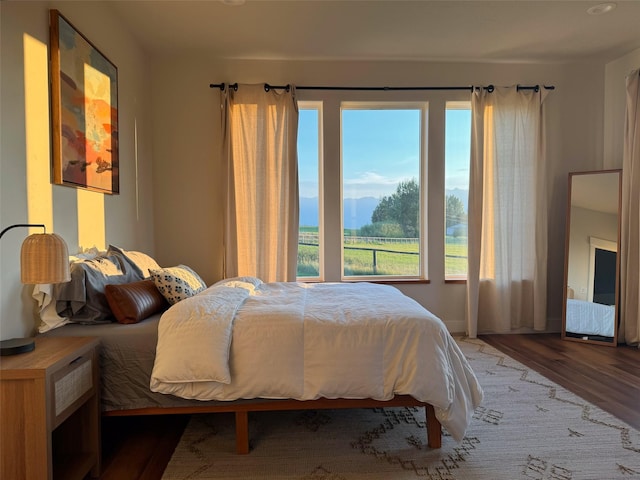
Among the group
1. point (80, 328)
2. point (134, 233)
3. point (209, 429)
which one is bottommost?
point (209, 429)

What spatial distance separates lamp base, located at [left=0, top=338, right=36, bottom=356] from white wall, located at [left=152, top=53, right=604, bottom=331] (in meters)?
2.34

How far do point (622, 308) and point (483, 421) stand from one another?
2504 millimetres

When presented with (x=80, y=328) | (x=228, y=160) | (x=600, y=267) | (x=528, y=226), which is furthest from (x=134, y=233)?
(x=600, y=267)

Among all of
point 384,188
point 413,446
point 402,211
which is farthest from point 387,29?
point 413,446

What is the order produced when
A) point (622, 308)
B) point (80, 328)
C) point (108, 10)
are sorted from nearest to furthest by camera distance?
point (80, 328) → point (108, 10) → point (622, 308)

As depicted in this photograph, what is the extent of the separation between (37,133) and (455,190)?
12.2 ft

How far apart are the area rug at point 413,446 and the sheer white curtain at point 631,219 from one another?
1735 mm

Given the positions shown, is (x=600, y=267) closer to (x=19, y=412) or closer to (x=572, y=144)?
(x=572, y=144)

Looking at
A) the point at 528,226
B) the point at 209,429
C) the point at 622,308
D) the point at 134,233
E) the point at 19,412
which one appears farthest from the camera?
the point at 528,226

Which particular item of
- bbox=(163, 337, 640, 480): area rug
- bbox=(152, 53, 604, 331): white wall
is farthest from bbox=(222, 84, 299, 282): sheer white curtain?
bbox=(163, 337, 640, 480): area rug

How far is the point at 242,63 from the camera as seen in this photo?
401 cm

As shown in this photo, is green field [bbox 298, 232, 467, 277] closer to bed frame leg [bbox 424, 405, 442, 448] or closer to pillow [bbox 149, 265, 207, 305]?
pillow [bbox 149, 265, 207, 305]

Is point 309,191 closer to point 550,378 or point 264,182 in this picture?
point 264,182

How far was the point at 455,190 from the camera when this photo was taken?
14.3ft
